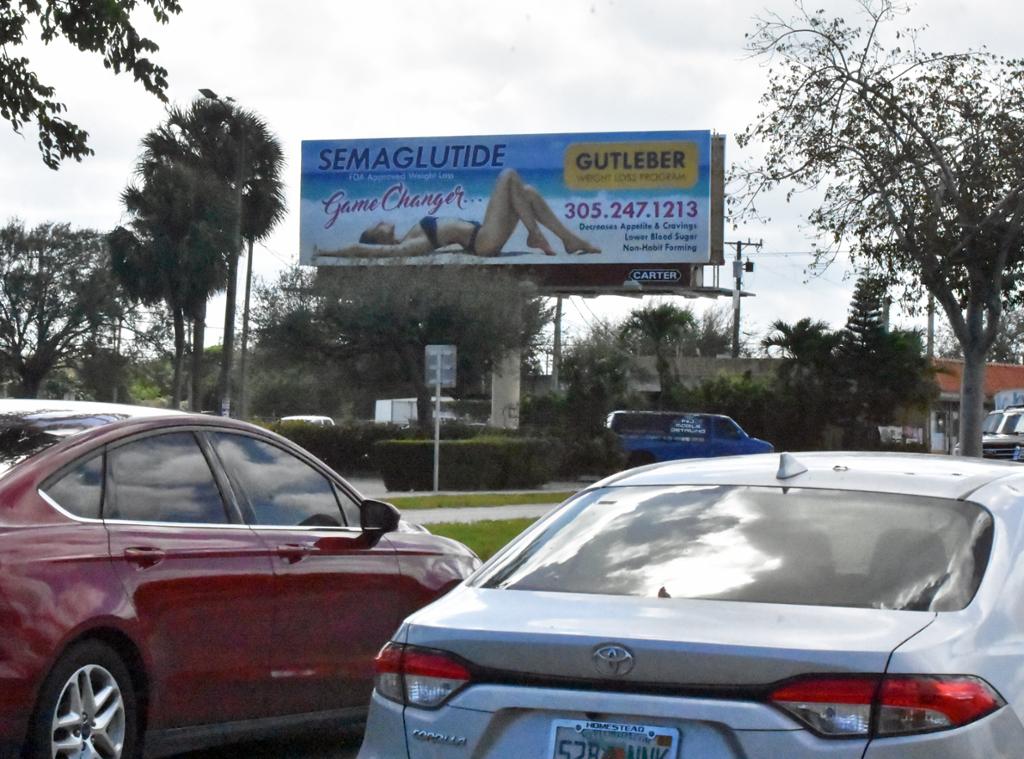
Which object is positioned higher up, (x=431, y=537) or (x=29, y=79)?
(x=29, y=79)

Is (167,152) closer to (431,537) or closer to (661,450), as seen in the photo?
(661,450)

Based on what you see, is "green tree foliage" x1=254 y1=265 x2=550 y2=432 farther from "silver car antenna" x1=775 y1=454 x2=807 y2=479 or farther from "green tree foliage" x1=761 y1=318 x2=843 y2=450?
"silver car antenna" x1=775 y1=454 x2=807 y2=479

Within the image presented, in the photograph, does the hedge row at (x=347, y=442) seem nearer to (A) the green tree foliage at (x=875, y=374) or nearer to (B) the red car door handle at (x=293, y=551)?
(A) the green tree foliage at (x=875, y=374)

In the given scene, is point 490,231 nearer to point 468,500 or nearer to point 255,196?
point 255,196

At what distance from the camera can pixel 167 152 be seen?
5631 centimetres

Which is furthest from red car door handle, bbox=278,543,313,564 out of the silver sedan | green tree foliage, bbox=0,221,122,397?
green tree foliage, bbox=0,221,122,397

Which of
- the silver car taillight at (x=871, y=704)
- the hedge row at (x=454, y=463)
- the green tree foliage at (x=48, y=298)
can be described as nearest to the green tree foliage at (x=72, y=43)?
the silver car taillight at (x=871, y=704)

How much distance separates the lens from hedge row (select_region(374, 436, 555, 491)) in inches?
1435

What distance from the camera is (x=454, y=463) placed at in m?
36.4

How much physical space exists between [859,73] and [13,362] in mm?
46302

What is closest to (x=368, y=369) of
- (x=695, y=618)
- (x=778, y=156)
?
(x=778, y=156)

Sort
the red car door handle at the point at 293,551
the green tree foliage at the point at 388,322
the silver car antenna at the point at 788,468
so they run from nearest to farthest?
1. the silver car antenna at the point at 788,468
2. the red car door handle at the point at 293,551
3. the green tree foliage at the point at 388,322

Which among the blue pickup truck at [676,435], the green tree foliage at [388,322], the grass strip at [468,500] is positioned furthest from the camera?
the green tree foliage at [388,322]

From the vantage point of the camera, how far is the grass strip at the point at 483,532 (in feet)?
58.7
